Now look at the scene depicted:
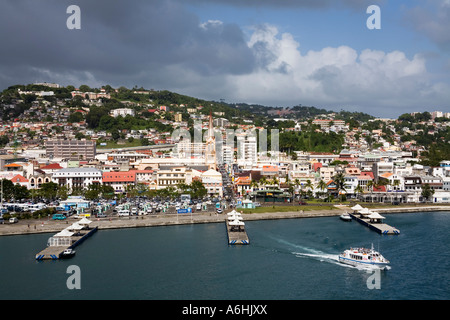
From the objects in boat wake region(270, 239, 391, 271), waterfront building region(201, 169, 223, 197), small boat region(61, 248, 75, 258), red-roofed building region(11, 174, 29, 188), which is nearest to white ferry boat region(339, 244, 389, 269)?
boat wake region(270, 239, 391, 271)

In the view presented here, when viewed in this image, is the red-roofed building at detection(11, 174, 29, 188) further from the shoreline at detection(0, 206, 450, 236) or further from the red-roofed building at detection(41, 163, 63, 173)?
the shoreline at detection(0, 206, 450, 236)

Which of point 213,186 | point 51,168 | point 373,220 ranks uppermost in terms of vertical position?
point 51,168

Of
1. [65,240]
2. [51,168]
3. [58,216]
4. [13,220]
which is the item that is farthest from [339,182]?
[51,168]

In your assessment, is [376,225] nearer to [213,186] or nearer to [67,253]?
[213,186]

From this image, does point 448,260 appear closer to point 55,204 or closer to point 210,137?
point 55,204

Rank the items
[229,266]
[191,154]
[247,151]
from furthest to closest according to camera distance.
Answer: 1. [191,154]
2. [247,151]
3. [229,266]

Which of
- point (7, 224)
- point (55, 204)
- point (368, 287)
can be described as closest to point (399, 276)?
point (368, 287)
